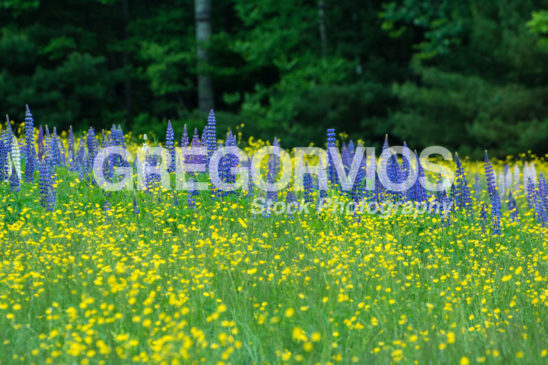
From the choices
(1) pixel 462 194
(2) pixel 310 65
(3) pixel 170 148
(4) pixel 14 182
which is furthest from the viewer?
(2) pixel 310 65

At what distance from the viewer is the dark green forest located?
21.0 m

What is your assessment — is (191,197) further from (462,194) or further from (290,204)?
(462,194)

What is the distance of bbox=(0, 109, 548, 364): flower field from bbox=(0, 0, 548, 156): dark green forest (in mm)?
12271

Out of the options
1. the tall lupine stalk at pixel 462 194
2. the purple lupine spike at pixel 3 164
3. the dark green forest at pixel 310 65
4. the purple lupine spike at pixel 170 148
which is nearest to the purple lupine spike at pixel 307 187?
the purple lupine spike at pixel 170 148

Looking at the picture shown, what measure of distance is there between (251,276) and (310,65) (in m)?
18.9

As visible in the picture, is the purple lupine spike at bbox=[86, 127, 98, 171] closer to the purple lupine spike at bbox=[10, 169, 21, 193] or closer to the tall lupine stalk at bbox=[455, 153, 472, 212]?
the purple lupine spike at bbox=[10, 169, 21, 193]

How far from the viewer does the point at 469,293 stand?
578 centimetres

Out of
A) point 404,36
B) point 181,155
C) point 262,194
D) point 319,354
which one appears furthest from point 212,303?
point 404,36

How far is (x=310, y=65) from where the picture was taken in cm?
2358

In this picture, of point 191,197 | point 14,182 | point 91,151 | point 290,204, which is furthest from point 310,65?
point 14,182

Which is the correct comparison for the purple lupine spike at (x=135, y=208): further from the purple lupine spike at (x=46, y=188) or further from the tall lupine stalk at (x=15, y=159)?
the tall lupine stalk at (x=15, y=159)

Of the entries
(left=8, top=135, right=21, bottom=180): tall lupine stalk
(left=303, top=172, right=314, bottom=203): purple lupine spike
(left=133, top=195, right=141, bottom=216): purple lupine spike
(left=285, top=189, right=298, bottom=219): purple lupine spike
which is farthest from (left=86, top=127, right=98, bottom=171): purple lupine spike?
(left=303, top=172, right=314, bottom=203): purple lupine spike

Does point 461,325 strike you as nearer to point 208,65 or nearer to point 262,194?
point 262,194

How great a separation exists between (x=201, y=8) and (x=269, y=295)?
65.1 ft
